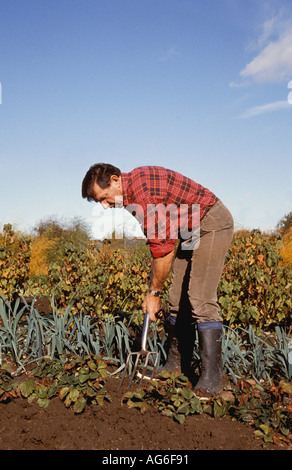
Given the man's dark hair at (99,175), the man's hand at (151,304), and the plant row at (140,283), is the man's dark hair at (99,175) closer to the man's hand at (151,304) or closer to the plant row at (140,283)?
the man's hand at (151,304)

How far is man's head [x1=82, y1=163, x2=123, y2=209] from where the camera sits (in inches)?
108

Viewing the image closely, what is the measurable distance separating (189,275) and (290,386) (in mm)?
993

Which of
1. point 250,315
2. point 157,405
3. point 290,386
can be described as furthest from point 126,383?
point 250,315

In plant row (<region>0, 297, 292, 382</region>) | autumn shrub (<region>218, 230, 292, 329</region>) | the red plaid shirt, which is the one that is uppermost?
the red plaid shirt

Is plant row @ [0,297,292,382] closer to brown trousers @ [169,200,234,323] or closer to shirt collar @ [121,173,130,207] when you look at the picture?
brown trousers @ [169,200,234,323]

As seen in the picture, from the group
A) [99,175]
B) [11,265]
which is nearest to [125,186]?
[99,175]

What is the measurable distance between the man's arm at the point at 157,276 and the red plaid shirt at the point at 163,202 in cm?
5

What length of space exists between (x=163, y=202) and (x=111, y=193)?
357mm

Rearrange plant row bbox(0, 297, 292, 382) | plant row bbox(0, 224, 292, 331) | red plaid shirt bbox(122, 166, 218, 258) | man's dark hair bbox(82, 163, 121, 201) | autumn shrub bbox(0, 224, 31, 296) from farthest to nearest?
autumn shrub bbox(0, 224, 31, 296) → plant row bbox(0, 224, 292, 331) → plant row bbox(0, 297, 292, 382) → man's dark hair bbox(82, 163, 121, 201) → red plaid shirt bbox(122, 166, 218, 258)

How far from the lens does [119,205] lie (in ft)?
9.36

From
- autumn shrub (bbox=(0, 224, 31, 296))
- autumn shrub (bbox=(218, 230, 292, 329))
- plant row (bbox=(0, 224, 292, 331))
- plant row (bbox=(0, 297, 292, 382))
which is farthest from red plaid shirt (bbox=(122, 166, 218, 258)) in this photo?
autumn shrub (bbox=(0, 224, 31, 296))

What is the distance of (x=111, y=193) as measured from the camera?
2793 mm

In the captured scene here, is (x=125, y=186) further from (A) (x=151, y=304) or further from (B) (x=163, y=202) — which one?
(A) (x=151, y=304)

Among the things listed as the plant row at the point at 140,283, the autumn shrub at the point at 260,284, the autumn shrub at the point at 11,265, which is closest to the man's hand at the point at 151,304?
the plant row at the point at 140,283
